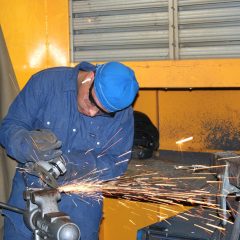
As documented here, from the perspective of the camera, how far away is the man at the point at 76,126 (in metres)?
2.16

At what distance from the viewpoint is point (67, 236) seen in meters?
1.51

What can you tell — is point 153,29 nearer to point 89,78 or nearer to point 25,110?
point 89,78

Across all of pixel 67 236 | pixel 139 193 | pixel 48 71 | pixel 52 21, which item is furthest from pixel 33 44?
pixel 67 236

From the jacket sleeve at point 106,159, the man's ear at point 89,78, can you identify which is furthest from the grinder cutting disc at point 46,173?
the man's ear at point 89,78

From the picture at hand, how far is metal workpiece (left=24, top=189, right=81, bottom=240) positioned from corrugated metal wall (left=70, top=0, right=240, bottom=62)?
1388 millimetres

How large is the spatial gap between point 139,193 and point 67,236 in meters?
1.24

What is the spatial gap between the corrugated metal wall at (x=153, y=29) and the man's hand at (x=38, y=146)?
112cm

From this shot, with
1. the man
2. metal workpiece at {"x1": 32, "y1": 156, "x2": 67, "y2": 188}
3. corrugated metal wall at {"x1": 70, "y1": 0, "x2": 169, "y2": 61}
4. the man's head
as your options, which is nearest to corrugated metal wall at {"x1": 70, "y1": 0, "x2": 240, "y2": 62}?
corrugated metal wall at {"x1": 70, "y1": 0, "x2": 169, "y2": 61}

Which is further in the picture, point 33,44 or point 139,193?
point 33,44

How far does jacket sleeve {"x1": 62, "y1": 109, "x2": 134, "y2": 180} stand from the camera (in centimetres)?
219

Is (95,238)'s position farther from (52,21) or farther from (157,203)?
(52,21)

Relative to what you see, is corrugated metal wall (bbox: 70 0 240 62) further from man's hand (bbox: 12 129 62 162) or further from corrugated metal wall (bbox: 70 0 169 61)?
man's hand (bbox: 12 129 62 162)

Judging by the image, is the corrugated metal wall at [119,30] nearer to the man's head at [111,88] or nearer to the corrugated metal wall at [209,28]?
the corrugated metal wall at [209,28]

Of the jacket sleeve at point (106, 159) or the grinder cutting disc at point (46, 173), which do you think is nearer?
the grinder cutting disc at point (46, 173)
